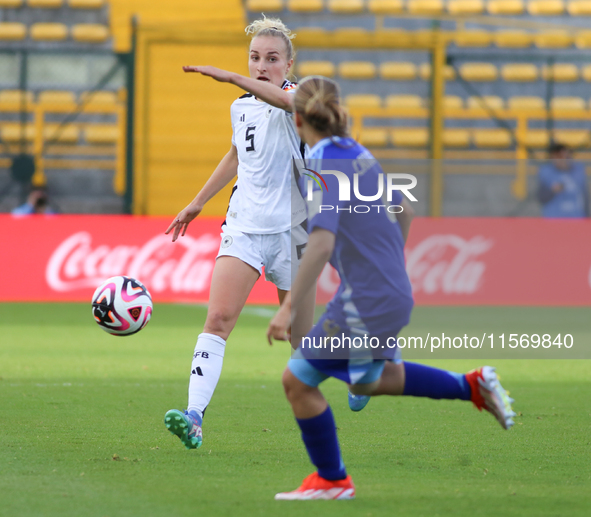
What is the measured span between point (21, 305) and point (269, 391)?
6.84 metres

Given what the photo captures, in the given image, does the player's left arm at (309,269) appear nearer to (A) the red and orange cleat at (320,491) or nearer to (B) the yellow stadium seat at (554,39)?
(A) the red and orange cleat at (320,491)

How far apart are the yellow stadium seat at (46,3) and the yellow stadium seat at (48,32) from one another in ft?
1.56

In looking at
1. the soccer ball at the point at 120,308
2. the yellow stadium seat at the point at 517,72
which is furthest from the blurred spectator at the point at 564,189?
the soccer ball at the point at 120,308

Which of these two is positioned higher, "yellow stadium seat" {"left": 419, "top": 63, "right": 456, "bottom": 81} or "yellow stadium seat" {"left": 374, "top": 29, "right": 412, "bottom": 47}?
"yellow stadium seat" {"left": 374, "top": 29, "right": 412, "bottom": 47}

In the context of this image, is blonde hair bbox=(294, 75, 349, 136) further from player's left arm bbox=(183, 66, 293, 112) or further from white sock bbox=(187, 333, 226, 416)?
white sock bbox=(187, 333, 226, 416)

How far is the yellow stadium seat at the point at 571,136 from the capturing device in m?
16.2

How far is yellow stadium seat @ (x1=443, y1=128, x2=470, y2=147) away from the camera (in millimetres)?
16234

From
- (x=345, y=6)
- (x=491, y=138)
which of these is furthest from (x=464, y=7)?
(x=491, y=138)

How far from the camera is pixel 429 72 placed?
15.1 meters

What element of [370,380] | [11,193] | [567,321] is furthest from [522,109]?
[370,380]

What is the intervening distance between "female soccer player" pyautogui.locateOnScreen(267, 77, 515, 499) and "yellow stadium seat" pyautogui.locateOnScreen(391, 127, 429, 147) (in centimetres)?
1159

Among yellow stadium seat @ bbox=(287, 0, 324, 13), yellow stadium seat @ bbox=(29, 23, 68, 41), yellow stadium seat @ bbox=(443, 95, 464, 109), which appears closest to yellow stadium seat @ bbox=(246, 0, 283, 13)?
yellow stadium seat @ bbox=(287, 0, 324, 13)

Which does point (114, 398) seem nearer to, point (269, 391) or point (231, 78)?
point (269, 391)

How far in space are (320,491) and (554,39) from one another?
13667 millimetres
